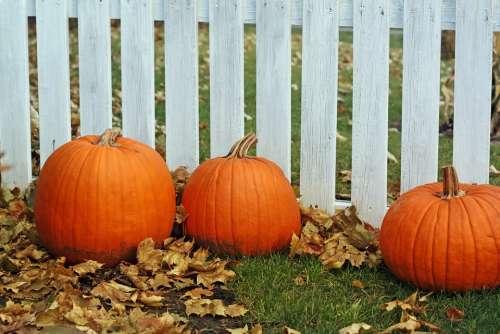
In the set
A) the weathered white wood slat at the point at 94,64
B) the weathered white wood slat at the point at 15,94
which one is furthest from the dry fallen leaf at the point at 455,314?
the weathered white wood slat at the point at 15,94

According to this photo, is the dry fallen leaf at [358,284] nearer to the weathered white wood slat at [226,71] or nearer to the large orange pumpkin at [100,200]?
the large orange pumpkin at [100,200]

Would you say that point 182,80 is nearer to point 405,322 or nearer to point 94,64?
point 94,64

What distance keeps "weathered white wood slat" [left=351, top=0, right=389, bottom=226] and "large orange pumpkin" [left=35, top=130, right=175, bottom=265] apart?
1078 mm

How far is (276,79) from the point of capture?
4766 millimetres

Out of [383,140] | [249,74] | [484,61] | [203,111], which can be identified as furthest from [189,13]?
[249,74]

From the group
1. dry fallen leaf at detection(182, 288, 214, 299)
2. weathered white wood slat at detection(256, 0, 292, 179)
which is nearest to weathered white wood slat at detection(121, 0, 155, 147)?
weathered white wood slat at detection(256, 0, 292, 179)

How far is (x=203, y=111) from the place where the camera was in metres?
7.77

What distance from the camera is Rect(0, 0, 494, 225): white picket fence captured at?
4508 millimetres

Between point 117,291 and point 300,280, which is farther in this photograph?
point 300,280

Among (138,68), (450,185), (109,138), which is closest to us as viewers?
(450,185)

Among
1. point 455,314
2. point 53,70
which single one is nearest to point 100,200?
point 53,70

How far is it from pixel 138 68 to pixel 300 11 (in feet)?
3.14

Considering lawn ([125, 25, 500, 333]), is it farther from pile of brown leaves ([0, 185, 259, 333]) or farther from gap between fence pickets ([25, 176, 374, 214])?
gap between fence pickets ([25, 176, 374, 214])

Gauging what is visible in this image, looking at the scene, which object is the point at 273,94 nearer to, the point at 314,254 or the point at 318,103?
the point at 318,103
